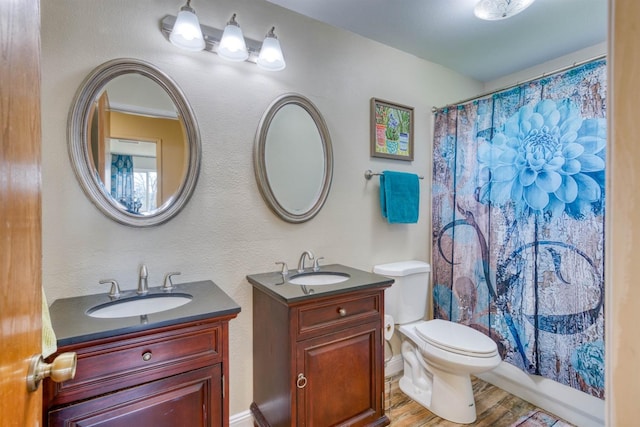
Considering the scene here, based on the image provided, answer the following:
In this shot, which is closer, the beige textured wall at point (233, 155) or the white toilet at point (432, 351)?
the beige textured wall at point (233, 155)

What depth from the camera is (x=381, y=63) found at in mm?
2225

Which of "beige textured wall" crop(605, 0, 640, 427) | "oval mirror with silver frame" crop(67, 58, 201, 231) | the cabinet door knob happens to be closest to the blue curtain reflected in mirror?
"oval mirror with silver frame" crop(67, 58, 201, 231)

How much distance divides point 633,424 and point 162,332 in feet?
4.05

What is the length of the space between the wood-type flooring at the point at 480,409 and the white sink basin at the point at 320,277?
892 millimetres

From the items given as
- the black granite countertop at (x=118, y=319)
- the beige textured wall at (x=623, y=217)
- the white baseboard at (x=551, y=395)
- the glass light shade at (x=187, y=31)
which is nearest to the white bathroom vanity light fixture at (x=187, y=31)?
the glass light shade at (x=187, y=31)

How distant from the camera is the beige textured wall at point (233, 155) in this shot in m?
1.30

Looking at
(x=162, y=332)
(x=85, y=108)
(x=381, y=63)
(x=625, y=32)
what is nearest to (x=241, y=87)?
(x=85, y=108)

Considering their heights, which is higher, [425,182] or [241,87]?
[241,87]

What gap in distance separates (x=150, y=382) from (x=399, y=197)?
177 centimetres

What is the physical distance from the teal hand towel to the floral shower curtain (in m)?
0.30

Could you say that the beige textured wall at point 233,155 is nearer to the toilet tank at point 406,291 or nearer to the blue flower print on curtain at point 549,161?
the toilet tank at point 406,291

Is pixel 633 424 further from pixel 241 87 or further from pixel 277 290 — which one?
pixel 241 87

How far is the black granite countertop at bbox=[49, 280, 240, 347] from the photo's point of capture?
3.21ft

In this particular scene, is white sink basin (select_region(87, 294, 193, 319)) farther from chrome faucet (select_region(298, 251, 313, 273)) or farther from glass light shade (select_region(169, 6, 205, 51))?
glass light shade (select_region(169, 6, 205, 51))
